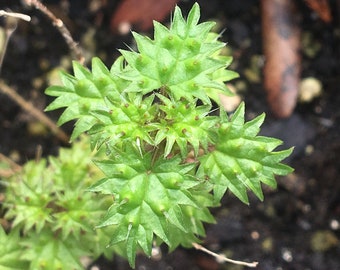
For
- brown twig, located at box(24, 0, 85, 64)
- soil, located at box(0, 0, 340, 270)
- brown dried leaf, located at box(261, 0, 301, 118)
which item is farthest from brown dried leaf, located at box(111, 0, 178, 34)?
brown twig, located at box(24, 0, 85, 64)

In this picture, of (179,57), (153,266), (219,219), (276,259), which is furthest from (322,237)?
(179,57)

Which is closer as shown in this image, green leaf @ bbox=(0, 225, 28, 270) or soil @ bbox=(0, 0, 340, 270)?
green leaf @ bbox=(0, 225, 28, 270)

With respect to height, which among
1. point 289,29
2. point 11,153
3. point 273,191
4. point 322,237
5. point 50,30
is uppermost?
point 50,30

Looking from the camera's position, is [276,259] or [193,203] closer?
[193,203]

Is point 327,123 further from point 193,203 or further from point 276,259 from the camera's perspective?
point 193,203

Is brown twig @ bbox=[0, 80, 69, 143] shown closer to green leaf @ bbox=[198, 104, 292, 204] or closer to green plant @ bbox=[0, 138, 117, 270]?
green plant @ bbox=[0, 138, 117, 270]

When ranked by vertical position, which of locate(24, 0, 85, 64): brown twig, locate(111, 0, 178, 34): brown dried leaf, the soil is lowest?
the soil

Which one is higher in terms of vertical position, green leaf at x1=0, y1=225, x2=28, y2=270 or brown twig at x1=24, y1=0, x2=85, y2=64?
brown twig at x1=24, y1=0, x2=85, y2=64

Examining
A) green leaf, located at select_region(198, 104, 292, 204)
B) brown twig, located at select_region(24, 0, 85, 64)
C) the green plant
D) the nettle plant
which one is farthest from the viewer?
the green plant
